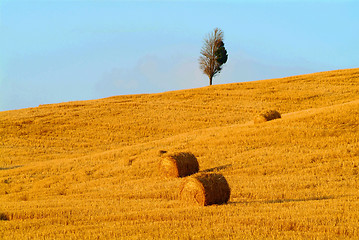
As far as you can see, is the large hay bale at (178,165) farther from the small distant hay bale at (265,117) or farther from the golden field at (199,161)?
the small distant hay bale at (265,117)

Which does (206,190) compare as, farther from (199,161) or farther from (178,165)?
(199,161)

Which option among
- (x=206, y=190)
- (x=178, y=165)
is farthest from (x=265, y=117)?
(x=206, y=190)

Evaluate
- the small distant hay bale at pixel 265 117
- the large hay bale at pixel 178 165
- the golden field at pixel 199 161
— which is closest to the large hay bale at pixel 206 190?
the golden field at pixel 199 161

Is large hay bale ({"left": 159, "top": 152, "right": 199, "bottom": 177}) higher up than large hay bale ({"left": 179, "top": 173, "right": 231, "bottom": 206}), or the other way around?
large hay bale ({"left": 159, "top": 152, "right": 199, "bottom": 177})

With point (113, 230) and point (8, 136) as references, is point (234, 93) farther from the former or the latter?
point (113, 230)

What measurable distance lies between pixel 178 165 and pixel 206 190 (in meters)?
6.06

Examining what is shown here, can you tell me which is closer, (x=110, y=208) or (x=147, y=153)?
(x=110, y=208)

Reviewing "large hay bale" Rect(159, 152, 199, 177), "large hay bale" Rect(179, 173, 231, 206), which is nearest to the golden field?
"large hay bale" Rect(179, 173, 231, 206)

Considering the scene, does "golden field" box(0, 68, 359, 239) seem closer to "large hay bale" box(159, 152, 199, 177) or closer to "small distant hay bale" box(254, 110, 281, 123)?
"small distant hay bale" box(254, 110, 281, 123)

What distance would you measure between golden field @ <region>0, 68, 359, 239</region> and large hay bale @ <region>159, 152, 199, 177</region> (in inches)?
33.1

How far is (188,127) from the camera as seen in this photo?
113 feet

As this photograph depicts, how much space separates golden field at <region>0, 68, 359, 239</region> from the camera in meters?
8.91

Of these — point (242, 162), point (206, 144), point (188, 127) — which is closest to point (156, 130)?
point (188, 127)

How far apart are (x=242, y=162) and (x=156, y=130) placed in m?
16.2
